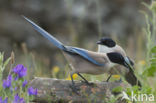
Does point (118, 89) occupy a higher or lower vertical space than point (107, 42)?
lower

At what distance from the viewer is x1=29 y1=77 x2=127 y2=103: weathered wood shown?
3127 millimetres

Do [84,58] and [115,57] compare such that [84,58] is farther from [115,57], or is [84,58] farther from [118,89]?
[118,89]

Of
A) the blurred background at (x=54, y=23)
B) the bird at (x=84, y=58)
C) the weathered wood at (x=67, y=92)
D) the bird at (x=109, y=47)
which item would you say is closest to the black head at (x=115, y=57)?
the bird at (x=84, y=58)

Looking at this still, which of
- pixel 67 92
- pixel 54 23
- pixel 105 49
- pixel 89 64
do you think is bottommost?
pixel 67 92

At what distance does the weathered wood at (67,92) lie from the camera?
3.13 metres

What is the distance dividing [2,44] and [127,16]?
273 centimetres

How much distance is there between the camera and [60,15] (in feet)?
27.9

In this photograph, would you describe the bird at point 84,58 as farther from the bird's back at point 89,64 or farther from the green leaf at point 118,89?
the green leaf at point 118,89

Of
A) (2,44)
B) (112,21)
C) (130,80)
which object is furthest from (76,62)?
(112,21)

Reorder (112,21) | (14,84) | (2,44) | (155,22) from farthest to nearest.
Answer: (112,21) < (2,44) < (155,22) < (14,84)

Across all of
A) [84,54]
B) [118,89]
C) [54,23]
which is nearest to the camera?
[84,54]

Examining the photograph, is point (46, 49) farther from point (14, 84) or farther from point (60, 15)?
point (14, 84)

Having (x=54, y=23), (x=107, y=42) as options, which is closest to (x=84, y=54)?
(x=107, y=42)

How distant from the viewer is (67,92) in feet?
10.5
